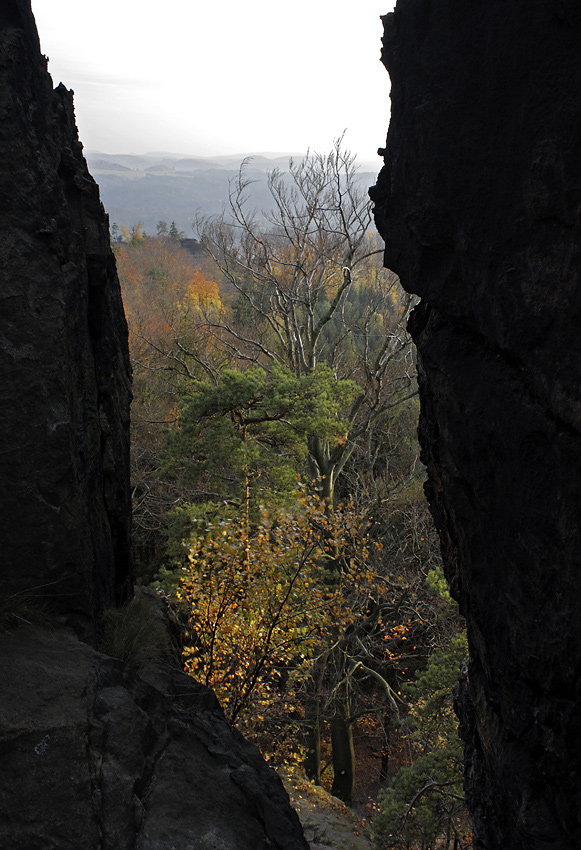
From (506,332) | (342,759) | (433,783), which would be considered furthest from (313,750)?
(506,332)

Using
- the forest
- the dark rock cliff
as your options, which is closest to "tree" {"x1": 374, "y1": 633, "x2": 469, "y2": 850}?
the forest

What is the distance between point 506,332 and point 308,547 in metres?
7.96

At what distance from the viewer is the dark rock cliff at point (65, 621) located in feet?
12.9

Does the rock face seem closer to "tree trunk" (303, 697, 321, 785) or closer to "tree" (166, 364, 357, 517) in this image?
"tree" (166, 364, 357, 517)

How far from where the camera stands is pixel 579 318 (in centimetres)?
298

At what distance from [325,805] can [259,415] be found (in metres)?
8.55

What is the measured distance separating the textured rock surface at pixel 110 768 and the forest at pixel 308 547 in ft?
8.58

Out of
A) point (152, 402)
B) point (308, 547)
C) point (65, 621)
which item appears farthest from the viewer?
point (152, 402)

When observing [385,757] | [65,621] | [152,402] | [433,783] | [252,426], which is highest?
[65,621]

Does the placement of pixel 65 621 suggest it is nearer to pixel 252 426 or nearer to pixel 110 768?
pixel 110 768

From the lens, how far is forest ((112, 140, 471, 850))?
371 inches

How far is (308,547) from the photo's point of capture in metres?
10.9

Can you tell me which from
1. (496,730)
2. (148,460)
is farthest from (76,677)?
(148,460)

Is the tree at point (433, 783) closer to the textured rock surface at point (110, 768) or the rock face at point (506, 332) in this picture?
the textured rock surface at point (110, 768)
